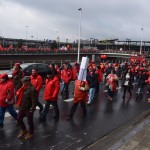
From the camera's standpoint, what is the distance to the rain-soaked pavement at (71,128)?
6858 millimetres

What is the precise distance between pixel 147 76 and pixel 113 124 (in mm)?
7072

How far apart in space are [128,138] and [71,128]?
172 cm

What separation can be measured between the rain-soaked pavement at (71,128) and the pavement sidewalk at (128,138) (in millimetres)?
208

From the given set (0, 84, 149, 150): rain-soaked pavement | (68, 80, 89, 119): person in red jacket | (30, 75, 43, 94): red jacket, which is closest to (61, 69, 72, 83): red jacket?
(0, 84, 149, 150): rain-soaked pavement

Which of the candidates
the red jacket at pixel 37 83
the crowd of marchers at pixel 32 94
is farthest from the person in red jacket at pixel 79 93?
the red jacket at pixel 37 83

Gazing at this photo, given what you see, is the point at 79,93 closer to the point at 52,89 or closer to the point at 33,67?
the point at 52,89

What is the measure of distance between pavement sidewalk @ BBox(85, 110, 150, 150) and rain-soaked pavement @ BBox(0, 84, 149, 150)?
0.21m

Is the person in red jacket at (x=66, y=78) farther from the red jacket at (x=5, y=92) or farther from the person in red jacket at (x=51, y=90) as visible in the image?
the red jacket at (x=5, y=92)

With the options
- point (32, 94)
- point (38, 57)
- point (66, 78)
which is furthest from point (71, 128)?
point (38, 57)

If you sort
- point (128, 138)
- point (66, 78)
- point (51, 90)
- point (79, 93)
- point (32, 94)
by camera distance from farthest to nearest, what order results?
point (66, 78) < point (79, 93) < point (51, 90) < point (128, 138) < point (32, 94)

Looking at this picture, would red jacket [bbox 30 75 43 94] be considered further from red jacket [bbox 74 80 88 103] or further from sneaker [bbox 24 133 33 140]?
sneaker [bbox 24 133 33 140]

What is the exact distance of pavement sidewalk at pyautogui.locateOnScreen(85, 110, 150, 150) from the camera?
6719mm

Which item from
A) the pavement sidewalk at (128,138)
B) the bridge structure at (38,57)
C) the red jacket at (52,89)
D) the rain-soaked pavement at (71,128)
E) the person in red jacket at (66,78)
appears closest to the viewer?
the pavement sidewalk at (128,138)

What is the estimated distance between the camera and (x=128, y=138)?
7.43m
